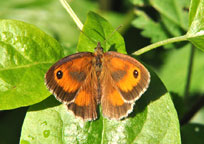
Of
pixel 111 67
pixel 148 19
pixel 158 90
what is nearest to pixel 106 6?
pixel 148 19

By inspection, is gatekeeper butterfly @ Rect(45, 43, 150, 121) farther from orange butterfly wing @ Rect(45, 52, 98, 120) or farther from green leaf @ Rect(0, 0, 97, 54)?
green leaf @ Rect(0, 0, 97, 54)

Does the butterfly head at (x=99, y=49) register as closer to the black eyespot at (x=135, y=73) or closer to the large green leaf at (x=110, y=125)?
the black eyespot at (x=135, y=73)

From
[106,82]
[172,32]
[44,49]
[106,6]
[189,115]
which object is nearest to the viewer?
→ [44,49]

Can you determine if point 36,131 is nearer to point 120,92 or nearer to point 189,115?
point 120,92

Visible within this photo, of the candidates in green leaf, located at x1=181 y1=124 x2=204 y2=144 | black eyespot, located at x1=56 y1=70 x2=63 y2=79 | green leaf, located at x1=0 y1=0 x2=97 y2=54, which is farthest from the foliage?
green leaf, located at x1=0 y1=0 x2=97 y2=54

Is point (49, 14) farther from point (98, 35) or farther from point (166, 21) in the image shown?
point (98, 35)

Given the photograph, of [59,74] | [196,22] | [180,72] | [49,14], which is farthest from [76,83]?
[49,14]
